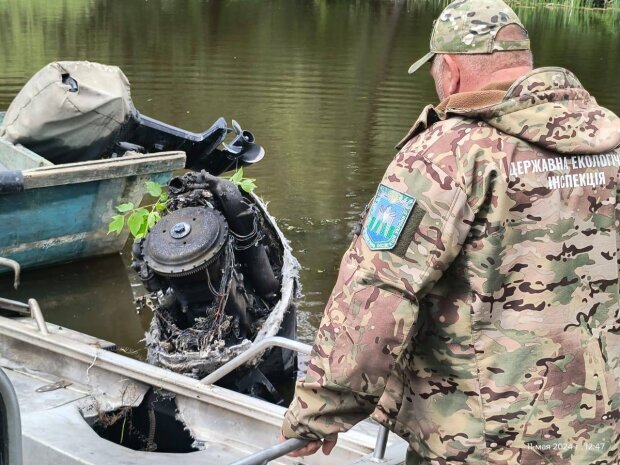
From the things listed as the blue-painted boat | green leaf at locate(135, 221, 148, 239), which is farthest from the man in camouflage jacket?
the blue-painted boat

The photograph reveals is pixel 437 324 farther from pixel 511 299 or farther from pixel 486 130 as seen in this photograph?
pixel 486 130

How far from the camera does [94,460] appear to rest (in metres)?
3.59

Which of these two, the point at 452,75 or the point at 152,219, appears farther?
the point at 152,219

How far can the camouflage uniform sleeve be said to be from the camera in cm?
184

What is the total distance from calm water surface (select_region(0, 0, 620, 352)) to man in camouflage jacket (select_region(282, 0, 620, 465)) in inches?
177

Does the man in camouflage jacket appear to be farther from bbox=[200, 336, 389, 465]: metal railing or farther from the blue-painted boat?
the blue-painted boat

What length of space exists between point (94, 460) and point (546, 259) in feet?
7.71

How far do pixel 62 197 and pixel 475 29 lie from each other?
5382mm

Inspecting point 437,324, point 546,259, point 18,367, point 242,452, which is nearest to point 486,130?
point 546,259

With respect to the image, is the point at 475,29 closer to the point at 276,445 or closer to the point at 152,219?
the point at 276,445

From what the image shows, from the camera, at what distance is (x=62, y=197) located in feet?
22.4
